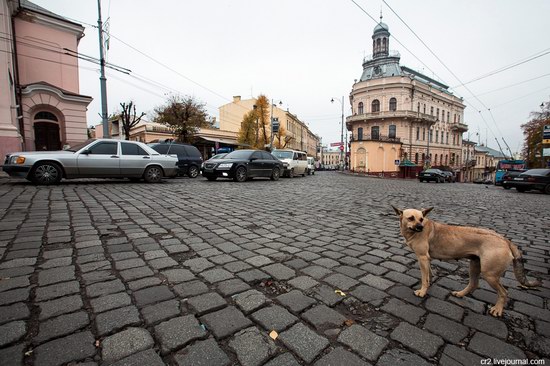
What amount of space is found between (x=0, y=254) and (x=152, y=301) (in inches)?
89.6

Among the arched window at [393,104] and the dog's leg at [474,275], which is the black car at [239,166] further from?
the arched window at [393,104]

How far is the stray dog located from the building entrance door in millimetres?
23206

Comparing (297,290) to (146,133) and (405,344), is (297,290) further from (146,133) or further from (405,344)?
(146,133)

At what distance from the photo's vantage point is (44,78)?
19625mm

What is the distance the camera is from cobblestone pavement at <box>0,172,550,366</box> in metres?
1.69

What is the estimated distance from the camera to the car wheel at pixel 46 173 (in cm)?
886

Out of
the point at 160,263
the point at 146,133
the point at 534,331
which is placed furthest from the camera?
the point at 146,133

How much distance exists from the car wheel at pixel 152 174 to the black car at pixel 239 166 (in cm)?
234

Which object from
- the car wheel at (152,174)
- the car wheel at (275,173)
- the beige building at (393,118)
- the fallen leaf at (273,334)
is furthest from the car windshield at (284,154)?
the beige building at (393,118)

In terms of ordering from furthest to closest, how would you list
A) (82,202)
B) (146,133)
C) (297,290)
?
(146,133)
(82,202)
(297,290)

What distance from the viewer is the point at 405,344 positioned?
70.9 inches

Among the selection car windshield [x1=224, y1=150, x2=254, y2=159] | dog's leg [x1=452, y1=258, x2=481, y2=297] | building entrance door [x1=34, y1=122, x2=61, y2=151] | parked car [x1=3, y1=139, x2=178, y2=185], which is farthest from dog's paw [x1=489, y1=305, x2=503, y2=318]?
building entrance door [x1=34, y1=122, x2=61, y2=151]

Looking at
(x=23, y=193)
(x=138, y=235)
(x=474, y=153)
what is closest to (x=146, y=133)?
(x=23, y=193)

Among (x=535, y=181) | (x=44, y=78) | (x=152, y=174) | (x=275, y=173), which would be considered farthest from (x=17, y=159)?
(x=535, y=181)
